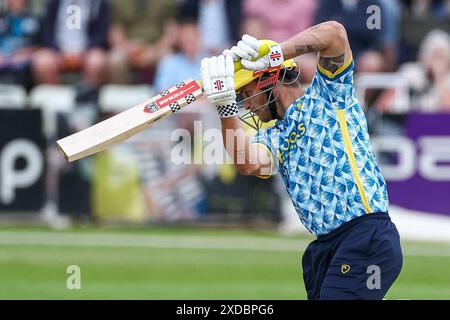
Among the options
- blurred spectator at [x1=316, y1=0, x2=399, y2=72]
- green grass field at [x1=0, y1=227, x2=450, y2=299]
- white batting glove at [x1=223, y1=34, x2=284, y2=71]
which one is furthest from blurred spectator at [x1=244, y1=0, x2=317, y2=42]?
white batting glove at [x1=223, y1=34, x2=284, y2=71]

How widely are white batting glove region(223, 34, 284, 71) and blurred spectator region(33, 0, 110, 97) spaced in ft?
32.9

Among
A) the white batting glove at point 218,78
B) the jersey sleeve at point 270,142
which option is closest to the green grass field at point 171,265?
the jersey sleeve at point 270,142

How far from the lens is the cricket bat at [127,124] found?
5977 mm

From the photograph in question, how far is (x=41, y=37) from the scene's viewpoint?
16547 millimetres

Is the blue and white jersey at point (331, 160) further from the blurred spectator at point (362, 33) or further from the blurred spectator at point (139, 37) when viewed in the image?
the blurred spectator at point (139, 37)

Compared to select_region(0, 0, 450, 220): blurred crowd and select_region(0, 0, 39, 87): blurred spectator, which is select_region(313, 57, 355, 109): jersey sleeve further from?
select_region(0, 0, 39, 87): blurred spectator

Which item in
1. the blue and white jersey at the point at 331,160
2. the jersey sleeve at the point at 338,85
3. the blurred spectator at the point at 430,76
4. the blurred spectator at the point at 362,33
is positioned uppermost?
the blurred spectator at the point at 362,33

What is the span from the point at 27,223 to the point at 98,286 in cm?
402

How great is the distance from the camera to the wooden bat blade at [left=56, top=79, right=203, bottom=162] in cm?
598

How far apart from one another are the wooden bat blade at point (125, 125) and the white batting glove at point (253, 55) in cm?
34

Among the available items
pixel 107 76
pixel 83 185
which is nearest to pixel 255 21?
pixel 107 76

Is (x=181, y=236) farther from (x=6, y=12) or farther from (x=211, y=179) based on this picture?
(x=6, y=12)

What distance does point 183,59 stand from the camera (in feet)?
51.1

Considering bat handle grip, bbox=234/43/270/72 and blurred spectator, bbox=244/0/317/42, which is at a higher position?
blurred spectator, bbox=244/0/317/42
